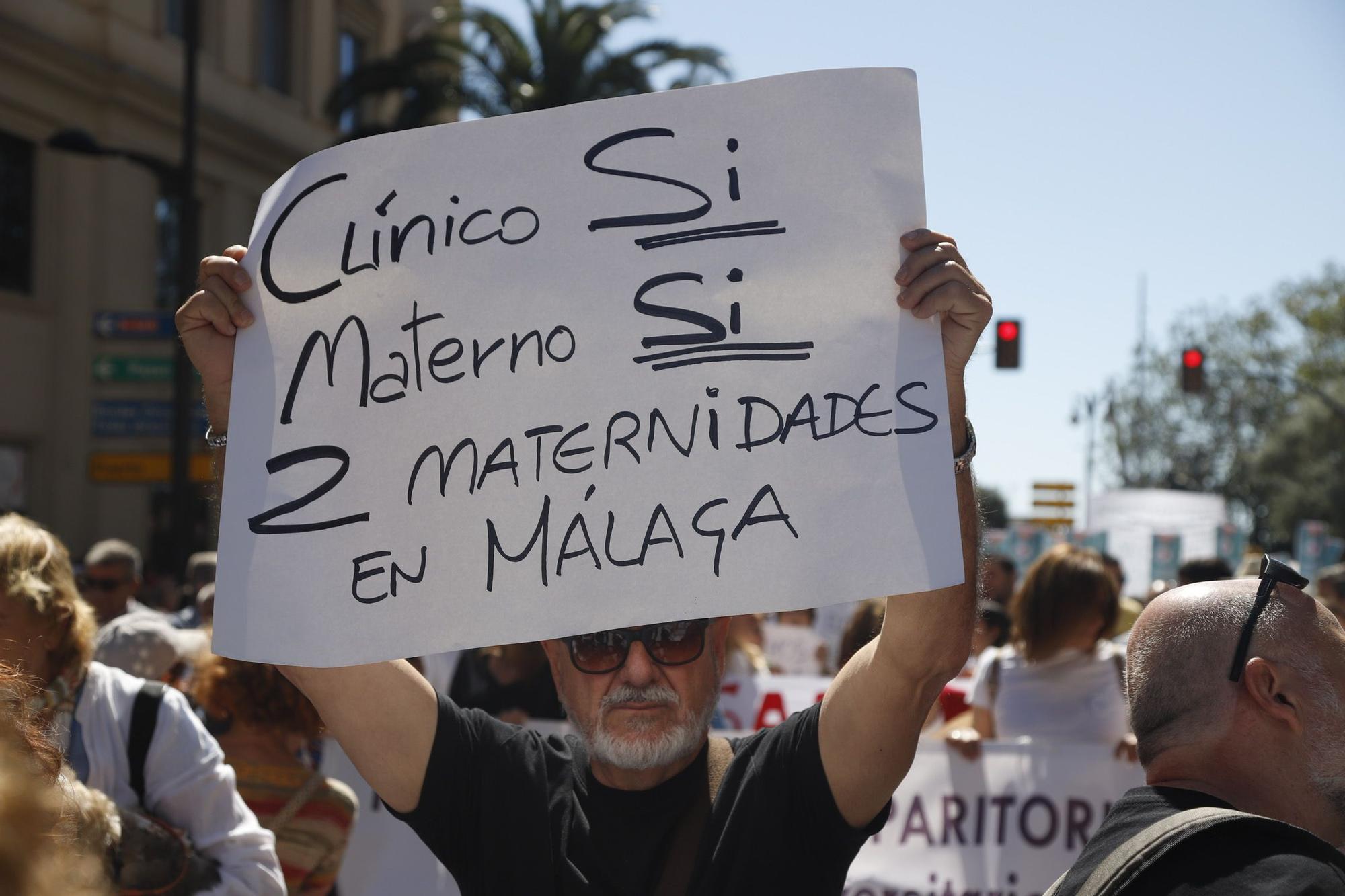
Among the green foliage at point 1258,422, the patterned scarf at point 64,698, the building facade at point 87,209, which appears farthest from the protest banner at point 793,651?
the green foliage at point 1258,422

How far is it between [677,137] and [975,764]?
3.47m

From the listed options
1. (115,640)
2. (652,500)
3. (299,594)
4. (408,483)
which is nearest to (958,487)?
(652,500)

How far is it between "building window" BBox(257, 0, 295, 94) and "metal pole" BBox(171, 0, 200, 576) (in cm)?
1172

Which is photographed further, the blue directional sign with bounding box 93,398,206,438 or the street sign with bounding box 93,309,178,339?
the blue directional sign with bounding box 93,398,206,438

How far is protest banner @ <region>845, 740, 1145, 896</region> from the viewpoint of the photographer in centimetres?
466

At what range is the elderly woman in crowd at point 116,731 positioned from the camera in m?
2.72

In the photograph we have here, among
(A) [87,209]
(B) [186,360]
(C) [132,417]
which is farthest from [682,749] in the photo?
(A) [87,209]

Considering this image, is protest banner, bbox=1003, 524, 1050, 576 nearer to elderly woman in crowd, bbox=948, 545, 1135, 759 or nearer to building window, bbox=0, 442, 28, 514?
building window, bbox=0, 442, 28, 514

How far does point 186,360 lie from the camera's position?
34.9 ft

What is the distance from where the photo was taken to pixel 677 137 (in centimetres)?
201

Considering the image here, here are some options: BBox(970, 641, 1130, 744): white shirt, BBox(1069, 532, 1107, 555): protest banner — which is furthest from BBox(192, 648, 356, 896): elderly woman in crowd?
BBox(1069, 532, 1107, 555): protest banner

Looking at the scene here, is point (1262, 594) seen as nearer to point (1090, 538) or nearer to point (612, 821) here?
point (612, 821)

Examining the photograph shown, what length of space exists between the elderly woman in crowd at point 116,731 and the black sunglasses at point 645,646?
106 centimetres

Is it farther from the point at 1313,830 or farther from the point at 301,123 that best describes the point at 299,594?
the point at 301,123
